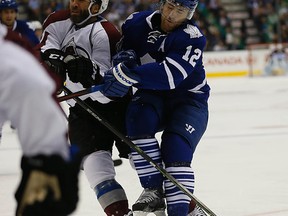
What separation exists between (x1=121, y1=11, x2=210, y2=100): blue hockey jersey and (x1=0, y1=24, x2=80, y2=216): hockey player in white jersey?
1373mm

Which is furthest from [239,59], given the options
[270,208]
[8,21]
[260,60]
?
[270,208]

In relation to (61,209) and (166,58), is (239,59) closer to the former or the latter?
(166,58)

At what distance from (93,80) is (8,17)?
3.13 m

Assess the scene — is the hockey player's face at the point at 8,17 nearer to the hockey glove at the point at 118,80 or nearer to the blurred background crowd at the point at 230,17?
the hockey glove at the point at 118,80

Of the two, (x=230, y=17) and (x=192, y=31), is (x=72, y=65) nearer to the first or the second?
(x=192, y=31)

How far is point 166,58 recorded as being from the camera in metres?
3.01

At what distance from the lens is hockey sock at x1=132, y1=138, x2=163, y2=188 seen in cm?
307

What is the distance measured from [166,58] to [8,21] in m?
3.33

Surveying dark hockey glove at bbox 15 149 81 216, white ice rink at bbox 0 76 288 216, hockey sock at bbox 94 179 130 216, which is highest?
dark hockey glove at bbox 15 149 81 216

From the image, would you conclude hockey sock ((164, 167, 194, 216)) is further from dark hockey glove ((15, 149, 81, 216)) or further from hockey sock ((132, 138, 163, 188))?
dark hockey glove ((15, 149, 81, 216))

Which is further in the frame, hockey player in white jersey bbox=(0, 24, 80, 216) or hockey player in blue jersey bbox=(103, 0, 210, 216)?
hockey player in blue jersey bbox=(103, 0, 210, 216)

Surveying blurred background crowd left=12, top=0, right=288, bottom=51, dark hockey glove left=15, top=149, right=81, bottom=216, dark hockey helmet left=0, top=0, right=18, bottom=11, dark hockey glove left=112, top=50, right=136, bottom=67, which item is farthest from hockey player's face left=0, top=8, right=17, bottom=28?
blurred background crowd left=12, top=0, right=288, bottom=51

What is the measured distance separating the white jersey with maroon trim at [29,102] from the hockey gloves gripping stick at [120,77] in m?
1.40

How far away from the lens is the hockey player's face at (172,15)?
10.0 ft
